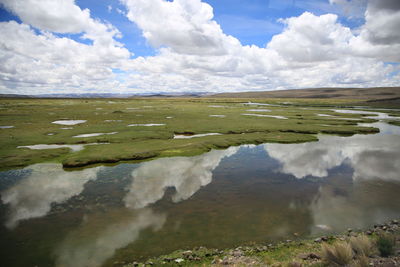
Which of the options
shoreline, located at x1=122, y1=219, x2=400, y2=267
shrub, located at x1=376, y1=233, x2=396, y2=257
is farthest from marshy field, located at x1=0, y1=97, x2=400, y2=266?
shrub, located at x1=376, y1=233, x2=396, y2=257

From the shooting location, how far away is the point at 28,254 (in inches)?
460

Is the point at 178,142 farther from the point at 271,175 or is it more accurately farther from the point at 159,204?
Answer: the point at 159,204

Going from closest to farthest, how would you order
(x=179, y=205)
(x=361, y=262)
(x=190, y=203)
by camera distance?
1. (x=361, y=262)
2. (x=179, y=205)
3. (x=190, y=203)

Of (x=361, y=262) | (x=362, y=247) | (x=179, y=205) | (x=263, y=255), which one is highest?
(x=361, y=262)

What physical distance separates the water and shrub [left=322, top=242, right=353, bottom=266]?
3.01 m

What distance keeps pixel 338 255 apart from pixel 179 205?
10.2 m

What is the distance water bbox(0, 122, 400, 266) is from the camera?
12438 mm

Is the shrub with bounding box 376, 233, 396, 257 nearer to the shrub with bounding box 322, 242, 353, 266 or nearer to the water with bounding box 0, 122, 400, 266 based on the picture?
the shrub with bounding box 322, 242, 353, 266

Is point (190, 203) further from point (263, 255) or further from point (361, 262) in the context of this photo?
point (361, 262)

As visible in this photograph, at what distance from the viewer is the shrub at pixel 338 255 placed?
9.27 m

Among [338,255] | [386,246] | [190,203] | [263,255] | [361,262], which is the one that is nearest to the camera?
[361,262]

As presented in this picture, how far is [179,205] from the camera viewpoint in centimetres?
1677

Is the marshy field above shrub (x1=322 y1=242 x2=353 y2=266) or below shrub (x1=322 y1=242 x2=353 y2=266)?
below

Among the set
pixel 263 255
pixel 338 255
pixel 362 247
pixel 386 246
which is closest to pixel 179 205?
pixel 263 255
